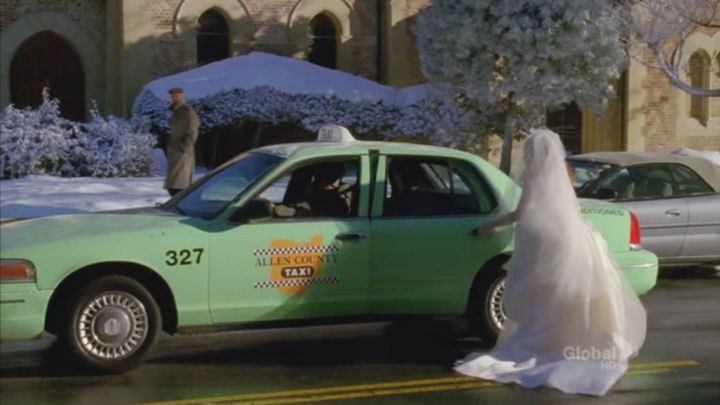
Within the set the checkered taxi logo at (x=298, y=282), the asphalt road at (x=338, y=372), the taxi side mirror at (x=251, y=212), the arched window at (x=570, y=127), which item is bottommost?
the asphalt road at (x=338, y=372)

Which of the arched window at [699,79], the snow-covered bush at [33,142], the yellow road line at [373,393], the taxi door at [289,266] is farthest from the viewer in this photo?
the arched window at [699,79]

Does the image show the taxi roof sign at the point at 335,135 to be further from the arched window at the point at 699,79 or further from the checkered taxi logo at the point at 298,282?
the arched window at the point at 699,79

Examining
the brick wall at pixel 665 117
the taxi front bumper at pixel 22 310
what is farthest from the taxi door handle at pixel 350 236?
the brick wall at pixel 665 117

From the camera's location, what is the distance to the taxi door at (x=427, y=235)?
839 cm

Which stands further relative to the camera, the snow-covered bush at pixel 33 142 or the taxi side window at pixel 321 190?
the snow-covered bush at pixel 33 142

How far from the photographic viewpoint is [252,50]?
22750 mm

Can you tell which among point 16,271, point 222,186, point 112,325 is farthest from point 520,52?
point 16,271

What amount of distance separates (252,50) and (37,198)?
26.4 ft

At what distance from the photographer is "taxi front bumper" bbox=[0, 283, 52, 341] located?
24.3 ft

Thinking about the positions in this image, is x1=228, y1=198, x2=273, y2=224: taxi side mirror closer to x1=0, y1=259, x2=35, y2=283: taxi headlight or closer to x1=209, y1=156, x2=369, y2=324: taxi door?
→ x1=209, y1=156, x2=369, y2=324: taxi door

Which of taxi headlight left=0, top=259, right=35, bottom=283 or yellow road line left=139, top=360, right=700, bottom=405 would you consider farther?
taxi headlight left=0, top=259, right=35, bottom=283

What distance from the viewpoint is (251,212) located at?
26.4 ft

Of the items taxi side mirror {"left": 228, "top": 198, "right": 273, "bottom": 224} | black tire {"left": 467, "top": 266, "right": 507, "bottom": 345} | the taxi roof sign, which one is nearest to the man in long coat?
the taxi roof sign

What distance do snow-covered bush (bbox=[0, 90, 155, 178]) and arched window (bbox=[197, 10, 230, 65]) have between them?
3.95 meters
